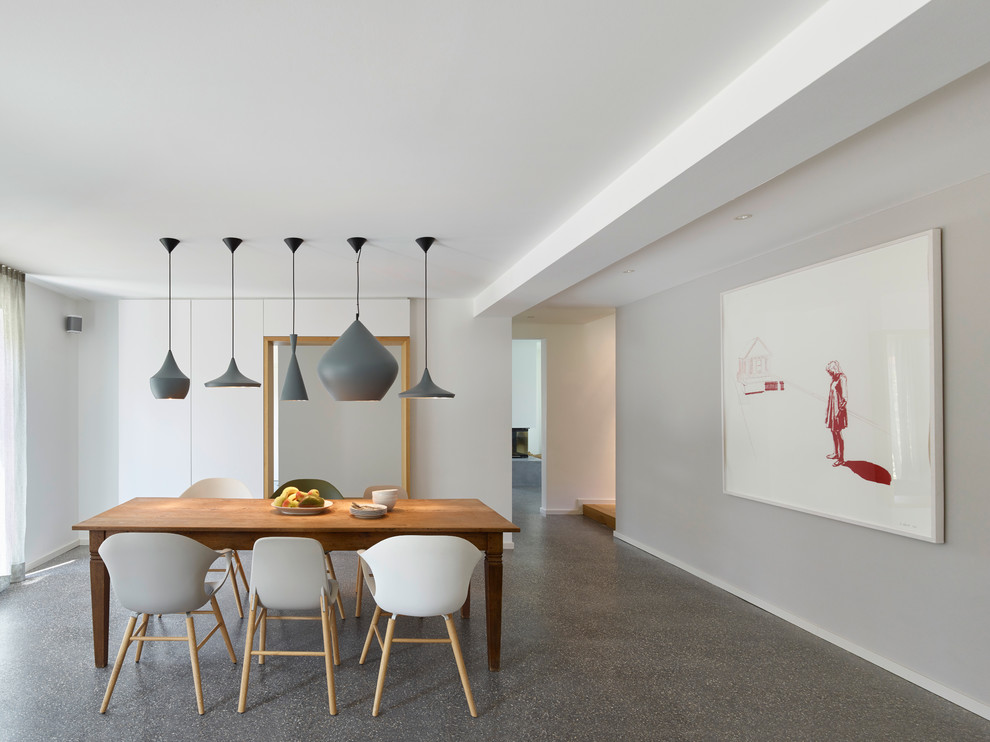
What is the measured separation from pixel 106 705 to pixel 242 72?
2.96m

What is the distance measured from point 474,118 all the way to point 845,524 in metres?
3.28

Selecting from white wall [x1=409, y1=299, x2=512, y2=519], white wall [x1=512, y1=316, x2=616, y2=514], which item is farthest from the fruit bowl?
white wall [x1=512, y1=316, x2=616, y2=514]

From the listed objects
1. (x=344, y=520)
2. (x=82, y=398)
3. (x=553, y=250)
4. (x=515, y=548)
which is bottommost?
(x=515, y=548)

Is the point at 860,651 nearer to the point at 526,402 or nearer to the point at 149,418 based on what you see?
the point at 149,418

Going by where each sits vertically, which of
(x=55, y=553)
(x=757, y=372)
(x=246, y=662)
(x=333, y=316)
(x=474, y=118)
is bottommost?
(x=55, y=553)

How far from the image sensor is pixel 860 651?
12.5ft

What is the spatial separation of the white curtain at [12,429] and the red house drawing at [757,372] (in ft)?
19.4

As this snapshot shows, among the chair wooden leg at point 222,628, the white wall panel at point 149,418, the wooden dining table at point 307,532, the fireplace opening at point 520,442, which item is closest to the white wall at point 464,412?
the white wall panel at point 149,418

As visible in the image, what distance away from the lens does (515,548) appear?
6.72 metres

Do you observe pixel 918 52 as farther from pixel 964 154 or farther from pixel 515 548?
pixel 515 548

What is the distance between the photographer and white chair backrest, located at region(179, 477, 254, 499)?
16.7 feet

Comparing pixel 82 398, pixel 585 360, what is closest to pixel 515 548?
pixel 585 360

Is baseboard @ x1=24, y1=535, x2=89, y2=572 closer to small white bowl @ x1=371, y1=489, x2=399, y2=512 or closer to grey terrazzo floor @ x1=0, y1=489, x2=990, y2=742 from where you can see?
grey terrazzo floor @ x1=0, y1=489, x2=990, y2=742

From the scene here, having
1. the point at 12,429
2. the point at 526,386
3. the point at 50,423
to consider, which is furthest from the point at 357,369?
the point at 526,386
